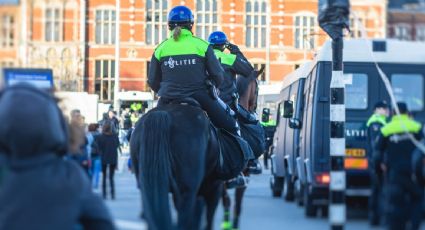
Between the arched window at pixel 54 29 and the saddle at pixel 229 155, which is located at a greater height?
the arched window at pixel 54 29

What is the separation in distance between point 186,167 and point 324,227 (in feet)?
17.9

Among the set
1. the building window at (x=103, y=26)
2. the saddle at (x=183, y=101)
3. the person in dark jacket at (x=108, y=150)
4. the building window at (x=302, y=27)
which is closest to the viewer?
the saddle at (x=183, y=101)

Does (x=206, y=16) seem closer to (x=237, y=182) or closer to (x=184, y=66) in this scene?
(x=237, y=182)

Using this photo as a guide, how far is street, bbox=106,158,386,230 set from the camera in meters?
12.0

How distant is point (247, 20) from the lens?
1538 inches

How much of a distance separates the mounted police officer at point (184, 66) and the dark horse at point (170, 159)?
12.9 inches

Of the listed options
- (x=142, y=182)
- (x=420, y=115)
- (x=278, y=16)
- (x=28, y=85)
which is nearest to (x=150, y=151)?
(x=142, y=182)

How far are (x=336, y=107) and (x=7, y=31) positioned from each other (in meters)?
6.27

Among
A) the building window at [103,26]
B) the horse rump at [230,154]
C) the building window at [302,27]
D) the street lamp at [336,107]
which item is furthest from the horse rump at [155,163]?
the building window at [302,27]

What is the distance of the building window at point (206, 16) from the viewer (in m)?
28.0

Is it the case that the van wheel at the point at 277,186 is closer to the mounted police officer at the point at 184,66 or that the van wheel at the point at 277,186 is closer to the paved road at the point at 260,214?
the paved road at the point at 260,214

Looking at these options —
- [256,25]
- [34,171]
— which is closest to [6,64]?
[34,171]

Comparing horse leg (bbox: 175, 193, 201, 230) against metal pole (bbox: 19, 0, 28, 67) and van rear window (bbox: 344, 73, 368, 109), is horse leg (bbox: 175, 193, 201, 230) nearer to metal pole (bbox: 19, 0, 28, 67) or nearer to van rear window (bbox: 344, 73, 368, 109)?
metal pole (bbox: 19, 0, 28, 67)

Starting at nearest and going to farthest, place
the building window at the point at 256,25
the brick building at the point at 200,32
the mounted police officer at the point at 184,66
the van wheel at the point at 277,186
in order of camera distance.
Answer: the mounted police officer at the point at 184,66, the van wheel at the point at 277,186, the brick building at the point at 200,32, the building window at the point at 256,25
